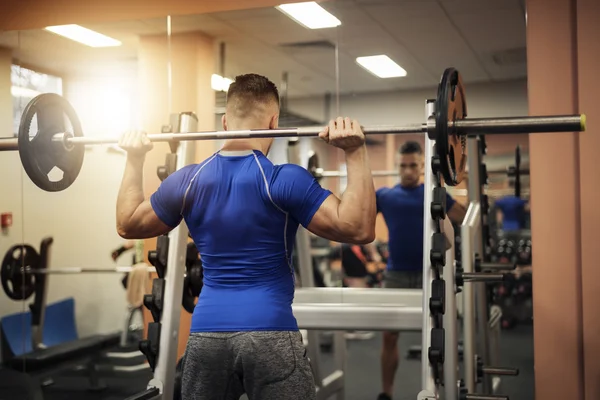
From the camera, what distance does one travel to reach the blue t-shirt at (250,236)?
170cm

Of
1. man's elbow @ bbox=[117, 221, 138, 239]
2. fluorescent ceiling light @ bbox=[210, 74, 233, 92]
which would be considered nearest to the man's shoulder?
man's elbow @ bbox=[117, 221, 138, 239]

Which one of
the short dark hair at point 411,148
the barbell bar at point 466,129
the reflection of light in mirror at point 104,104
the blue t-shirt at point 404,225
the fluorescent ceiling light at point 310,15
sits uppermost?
the fluorescent ceiling light at point 310,15

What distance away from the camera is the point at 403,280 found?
11.6 feet

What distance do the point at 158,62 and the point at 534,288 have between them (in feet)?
8.40

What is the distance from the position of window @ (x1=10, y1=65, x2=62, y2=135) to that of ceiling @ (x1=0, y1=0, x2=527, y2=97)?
72 millimetres

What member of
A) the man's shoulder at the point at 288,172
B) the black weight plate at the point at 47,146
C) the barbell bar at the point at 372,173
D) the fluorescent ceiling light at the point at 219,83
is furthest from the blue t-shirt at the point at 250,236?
the fluorescent ceiling light at the point at 219,83

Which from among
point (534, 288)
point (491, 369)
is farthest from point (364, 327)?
point (534, 288)

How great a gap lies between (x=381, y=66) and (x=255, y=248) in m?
1.99

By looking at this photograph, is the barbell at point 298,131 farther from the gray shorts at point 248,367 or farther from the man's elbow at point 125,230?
the gray shorts at point 248,367

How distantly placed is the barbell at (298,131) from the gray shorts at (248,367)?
21.1 inches

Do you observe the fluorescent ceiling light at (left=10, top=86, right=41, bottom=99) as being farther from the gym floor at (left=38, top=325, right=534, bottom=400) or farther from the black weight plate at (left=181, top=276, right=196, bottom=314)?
the black weight plate at (left=181, top=276, right=196, bottom=314)

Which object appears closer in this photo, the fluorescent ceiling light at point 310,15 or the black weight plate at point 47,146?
the black weight plate at point 47,146

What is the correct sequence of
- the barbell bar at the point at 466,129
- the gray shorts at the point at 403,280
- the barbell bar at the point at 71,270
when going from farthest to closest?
the barbell bar at the point at 71,270
the gray shorts at the point at 403,280
the barbell bar at the point at 466,129

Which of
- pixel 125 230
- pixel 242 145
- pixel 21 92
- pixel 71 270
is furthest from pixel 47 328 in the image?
pixel 242 145
